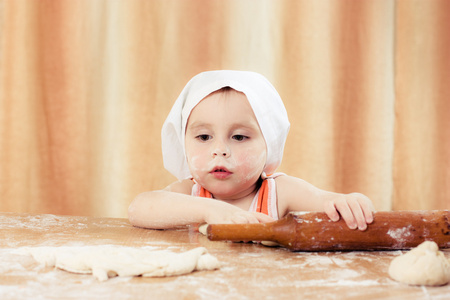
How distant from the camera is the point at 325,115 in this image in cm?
243

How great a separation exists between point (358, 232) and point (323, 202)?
0.32 metres

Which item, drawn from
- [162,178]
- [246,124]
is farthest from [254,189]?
[162,178]

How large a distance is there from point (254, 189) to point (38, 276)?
72 cm

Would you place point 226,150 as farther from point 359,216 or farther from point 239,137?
point 359,216

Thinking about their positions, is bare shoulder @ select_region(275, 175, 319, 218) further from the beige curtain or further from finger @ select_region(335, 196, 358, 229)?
the beige curtain

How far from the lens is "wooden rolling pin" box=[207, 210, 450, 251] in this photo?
3.17 feet

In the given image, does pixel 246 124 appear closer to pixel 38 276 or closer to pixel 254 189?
pixel 254 189

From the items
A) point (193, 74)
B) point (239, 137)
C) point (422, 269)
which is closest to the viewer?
point (422, 269)

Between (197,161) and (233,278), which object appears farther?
(197,161)

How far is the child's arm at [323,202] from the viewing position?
0.99 meters

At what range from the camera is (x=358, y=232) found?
99 centimetres

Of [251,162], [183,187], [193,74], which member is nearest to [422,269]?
[251,162]

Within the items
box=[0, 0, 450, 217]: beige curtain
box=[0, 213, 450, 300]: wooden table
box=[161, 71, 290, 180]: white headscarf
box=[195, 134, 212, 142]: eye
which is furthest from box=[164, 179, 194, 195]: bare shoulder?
box=[0, 0, 450, 217]: beige curtain

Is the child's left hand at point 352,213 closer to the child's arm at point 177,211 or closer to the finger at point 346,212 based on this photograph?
the finger at point 346,212
